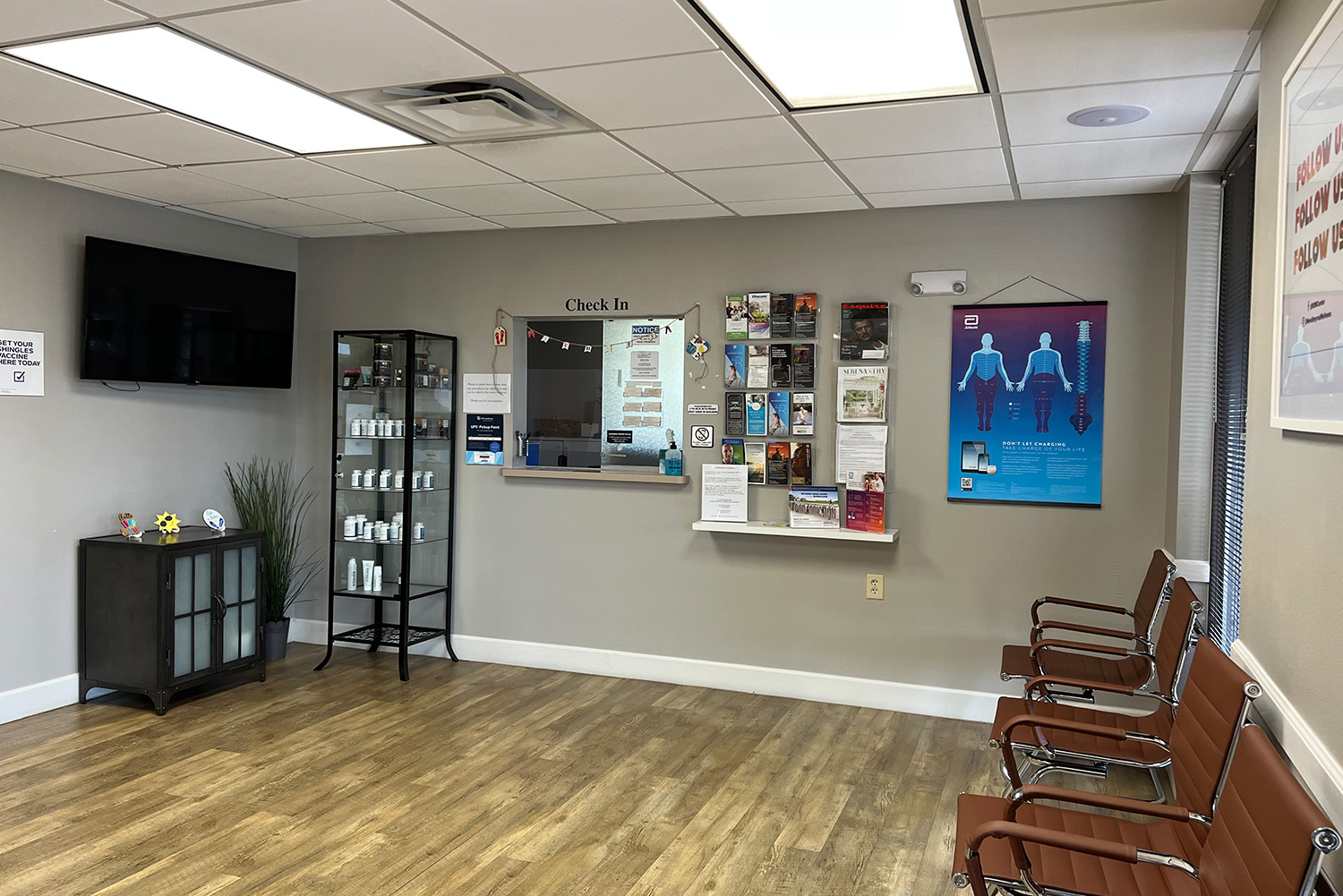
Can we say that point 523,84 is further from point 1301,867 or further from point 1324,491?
point 1301,867

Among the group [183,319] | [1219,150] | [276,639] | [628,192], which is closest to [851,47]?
[1219,150]

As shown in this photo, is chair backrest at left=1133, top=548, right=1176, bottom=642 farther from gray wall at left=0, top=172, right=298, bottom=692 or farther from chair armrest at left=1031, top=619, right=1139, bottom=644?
gray wall at left=0, top=172, right=298, bottom=692

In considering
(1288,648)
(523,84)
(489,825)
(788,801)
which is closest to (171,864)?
(489,825)

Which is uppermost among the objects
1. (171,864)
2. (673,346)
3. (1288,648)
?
(673,346)

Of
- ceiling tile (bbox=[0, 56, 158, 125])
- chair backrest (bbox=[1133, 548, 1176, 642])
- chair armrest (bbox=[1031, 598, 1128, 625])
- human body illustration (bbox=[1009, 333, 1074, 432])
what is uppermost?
ceiling tile (bbox=[0, 56, 158, 125])

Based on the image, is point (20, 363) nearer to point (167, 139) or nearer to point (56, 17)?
point (167, 139)

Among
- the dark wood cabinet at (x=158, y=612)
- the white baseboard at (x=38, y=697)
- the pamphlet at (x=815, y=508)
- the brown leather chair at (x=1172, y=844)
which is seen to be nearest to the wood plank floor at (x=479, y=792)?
the white baseboard at (x=38, y=697)

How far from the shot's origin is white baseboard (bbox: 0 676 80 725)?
4535 millimetres

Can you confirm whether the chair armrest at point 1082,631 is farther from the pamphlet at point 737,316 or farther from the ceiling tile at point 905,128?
the pamphlet at point 737,316

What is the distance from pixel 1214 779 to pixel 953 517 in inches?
107

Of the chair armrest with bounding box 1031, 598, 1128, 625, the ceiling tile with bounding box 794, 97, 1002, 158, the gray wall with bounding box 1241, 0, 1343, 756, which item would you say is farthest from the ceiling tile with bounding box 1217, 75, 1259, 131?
the chair armrest with bounding box 1031, 598, 1128, 625

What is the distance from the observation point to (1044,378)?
4656 mm

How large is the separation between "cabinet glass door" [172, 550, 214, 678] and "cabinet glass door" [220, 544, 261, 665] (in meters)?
0.09

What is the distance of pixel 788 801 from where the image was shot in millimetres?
3793
